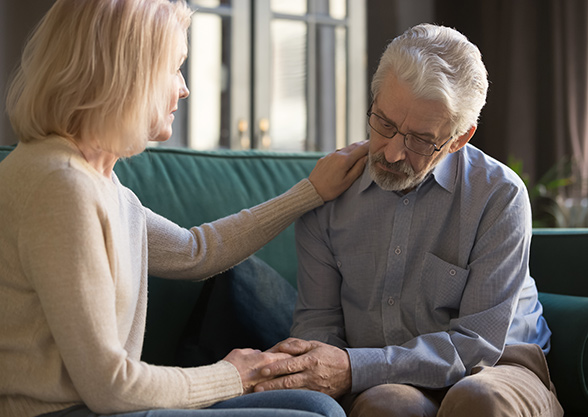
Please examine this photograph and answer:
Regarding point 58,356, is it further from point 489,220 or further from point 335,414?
point 489,220

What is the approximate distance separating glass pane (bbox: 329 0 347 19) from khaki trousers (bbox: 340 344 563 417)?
146 inches

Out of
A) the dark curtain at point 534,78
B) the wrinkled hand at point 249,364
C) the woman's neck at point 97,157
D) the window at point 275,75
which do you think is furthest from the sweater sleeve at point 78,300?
the dark curtain at point 534,78

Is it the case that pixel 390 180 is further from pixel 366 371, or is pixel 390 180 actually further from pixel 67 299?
pixel 67 299

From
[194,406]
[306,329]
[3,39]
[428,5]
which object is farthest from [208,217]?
[428,5]

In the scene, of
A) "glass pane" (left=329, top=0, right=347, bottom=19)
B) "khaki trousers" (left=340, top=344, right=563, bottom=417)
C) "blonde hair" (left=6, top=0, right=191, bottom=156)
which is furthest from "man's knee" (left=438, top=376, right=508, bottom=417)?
"glass pane" (left=329, top=0, right=347, bottom=19)

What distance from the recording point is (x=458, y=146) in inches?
63.6

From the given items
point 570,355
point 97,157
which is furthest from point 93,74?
point 570,355

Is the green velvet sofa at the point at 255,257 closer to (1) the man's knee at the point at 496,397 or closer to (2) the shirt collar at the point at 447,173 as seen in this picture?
(1) the man's knee at the point at 496,397

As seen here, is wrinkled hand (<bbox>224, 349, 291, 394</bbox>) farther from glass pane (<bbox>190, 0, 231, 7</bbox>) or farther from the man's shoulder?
glass pane (<bbox>190, 0, 231, 7</bbox>)

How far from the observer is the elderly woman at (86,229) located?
1.03m

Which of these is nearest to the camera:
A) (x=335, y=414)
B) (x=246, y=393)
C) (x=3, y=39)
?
(x=335, y=414)

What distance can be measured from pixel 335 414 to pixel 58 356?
454 mm

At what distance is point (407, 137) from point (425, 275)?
319 millimetres

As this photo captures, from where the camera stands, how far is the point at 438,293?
1.55 metres
